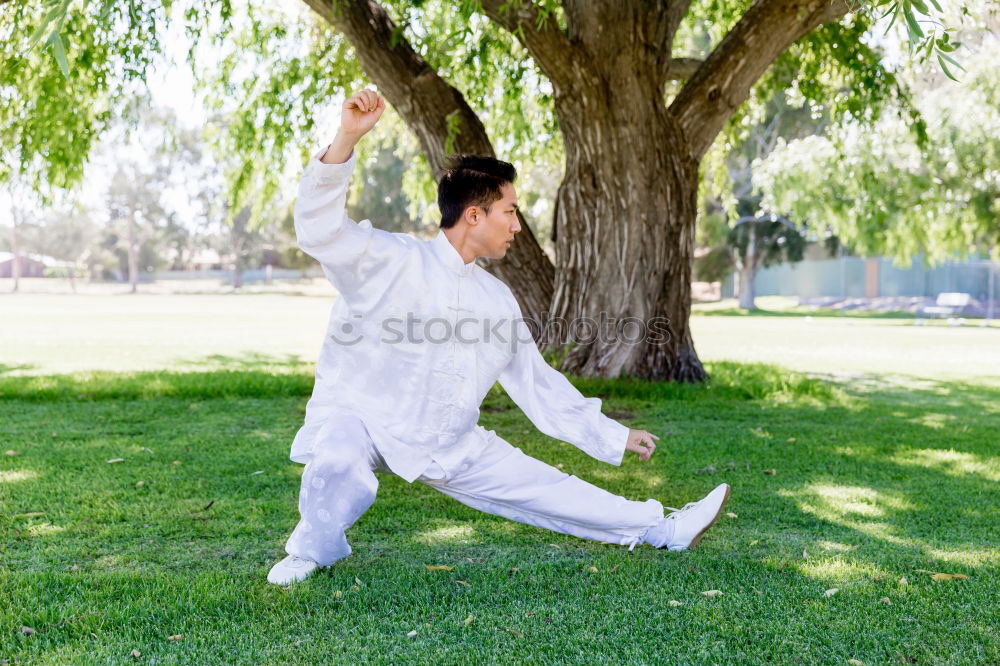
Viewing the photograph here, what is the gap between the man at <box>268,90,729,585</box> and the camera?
3.45 m

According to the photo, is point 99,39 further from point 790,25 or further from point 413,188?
point 790,25

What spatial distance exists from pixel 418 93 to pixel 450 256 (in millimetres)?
5976

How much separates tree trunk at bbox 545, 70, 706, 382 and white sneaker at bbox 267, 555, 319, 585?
5.87 m

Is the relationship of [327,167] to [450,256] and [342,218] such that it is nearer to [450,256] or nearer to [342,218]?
[342,218]

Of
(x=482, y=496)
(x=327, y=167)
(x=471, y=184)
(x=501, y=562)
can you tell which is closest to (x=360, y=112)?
(x=327, y=167)

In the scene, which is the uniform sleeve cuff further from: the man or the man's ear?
the man's ear

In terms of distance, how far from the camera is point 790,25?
8.46 meters

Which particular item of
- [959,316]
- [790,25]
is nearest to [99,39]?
[790,25]

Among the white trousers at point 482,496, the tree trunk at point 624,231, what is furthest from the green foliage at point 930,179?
the white trousers at point 482,496

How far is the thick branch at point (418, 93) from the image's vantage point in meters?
9.16

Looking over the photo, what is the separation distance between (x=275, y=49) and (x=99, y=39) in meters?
2.80

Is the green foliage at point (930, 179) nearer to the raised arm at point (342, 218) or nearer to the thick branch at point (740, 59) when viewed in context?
the thick branch at point (740, 59)

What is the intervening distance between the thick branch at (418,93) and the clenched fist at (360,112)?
5944 millimetres

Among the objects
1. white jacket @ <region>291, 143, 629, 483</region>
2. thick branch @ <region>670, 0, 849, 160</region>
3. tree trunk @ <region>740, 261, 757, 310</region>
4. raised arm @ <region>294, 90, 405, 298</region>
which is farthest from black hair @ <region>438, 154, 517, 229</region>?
tree trunk @ <region>740, 261, 757, 310</region>
